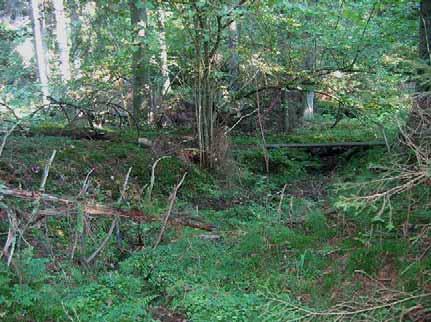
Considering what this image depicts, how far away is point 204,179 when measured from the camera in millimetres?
8195

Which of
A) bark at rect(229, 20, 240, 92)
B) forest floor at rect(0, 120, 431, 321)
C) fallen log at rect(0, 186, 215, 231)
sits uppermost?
bark at rect(229, 20, 240, 92)

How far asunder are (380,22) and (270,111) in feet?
10.9

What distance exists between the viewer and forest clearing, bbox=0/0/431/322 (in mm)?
4035

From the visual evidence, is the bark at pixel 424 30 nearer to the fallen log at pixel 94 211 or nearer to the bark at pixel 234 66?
the bark at pixel 234 66

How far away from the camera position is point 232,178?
329 inches

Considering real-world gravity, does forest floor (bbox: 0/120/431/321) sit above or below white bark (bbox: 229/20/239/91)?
below

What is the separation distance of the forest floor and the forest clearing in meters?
0.02

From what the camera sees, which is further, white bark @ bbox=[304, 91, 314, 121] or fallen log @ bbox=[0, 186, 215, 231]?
white bark @ bbox=[304, 91, 314, 121]

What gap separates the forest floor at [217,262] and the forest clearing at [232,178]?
0.02 m

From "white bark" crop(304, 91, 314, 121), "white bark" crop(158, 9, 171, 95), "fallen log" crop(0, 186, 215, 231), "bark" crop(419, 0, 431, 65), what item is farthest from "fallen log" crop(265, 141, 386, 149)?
"fallen log" crop(0, 186, 215, 231)

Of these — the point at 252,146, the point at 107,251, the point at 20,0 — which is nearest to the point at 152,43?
the point at 252,146

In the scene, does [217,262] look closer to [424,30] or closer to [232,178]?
[232,178]

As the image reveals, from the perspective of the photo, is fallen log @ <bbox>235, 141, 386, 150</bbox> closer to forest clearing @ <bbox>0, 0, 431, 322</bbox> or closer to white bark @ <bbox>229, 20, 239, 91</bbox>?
forest clearing @ <bbox>0, 0, 431, 322</bbox>

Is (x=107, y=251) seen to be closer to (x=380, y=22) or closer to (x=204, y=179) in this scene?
(x=204, y=179)
